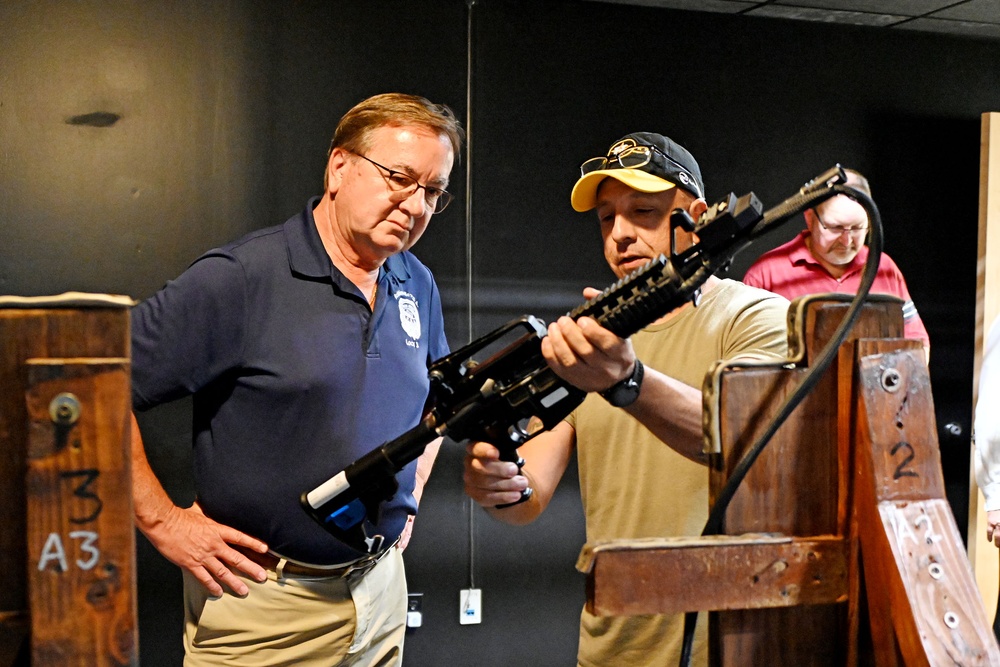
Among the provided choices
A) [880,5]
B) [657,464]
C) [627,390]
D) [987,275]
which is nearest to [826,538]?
[627,390]

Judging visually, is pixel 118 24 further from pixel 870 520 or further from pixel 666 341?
pixel 870 520

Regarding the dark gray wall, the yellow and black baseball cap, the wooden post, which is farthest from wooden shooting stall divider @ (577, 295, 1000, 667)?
the wooden post

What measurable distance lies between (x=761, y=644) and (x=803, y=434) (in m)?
0.19

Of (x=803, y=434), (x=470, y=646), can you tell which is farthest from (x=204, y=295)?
(x=470, y=646)

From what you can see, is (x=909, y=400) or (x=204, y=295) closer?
(x=909, y=400)

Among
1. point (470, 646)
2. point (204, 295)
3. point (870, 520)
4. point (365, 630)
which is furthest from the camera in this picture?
point (470, 646)

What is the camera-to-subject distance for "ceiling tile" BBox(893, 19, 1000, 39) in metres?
3.95

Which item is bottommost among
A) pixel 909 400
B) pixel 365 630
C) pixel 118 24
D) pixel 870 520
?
pixel 365 630

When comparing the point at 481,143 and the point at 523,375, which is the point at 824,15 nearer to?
the point at 481,143

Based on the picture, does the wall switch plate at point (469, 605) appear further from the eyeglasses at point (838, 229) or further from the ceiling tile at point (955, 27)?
the ceiling tile at point (955, 27)

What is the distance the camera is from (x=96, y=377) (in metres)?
0.70

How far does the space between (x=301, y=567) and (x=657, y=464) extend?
0.72 m

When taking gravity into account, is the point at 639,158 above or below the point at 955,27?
below

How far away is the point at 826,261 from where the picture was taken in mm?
3531
